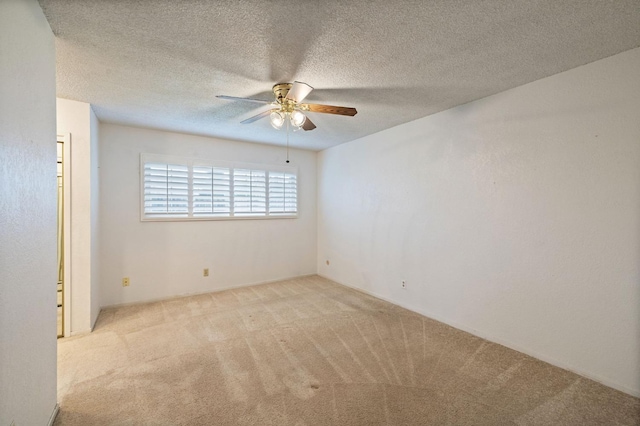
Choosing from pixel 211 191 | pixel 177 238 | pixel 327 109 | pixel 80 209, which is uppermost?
pixel 327 109

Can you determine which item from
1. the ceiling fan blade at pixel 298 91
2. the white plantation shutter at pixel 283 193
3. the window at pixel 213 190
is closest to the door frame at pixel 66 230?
the window at pixel 213 190

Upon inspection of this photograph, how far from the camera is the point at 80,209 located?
2914mm

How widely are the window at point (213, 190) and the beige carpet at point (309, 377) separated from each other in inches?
61.3

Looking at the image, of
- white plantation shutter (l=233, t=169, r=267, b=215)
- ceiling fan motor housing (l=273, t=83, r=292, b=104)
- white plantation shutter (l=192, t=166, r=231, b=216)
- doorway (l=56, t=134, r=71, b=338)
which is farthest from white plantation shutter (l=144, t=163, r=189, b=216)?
ceiling fan motor housing (l=273, t=83, r=292, b=104)

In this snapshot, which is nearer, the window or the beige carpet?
the beige carpet

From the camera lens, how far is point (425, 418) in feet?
5.73

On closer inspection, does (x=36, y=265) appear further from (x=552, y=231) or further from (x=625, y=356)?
(x=625, y=356)

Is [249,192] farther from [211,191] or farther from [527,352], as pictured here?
[527,352]

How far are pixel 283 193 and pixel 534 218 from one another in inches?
146

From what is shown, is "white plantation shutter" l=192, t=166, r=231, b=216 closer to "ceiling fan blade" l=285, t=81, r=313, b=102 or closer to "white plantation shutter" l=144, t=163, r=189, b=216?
"white plantation shutter" l=144, t=163, r=189, b=216

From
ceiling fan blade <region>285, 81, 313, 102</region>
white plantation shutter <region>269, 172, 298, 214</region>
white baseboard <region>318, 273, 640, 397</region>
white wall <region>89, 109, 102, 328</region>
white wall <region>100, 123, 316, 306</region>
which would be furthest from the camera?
white plantation shutter <region>269, 172, 298, 214</region>

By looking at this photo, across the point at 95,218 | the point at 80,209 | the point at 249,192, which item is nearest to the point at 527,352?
the point at 249,192

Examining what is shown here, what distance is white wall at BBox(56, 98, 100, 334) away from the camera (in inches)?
113

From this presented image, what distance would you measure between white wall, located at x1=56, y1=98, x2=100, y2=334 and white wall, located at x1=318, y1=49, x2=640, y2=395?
11.8 ft
